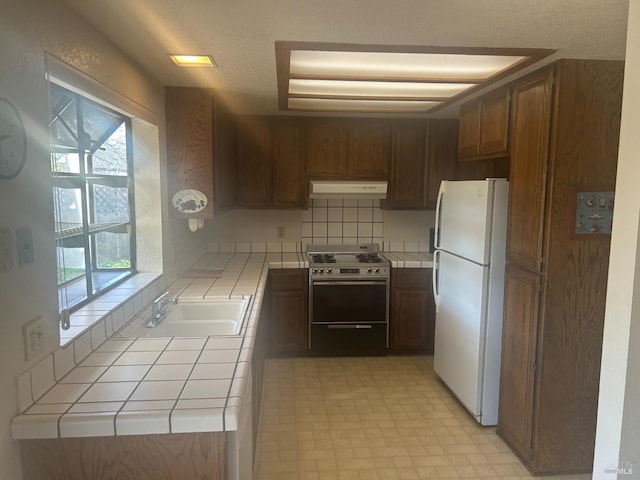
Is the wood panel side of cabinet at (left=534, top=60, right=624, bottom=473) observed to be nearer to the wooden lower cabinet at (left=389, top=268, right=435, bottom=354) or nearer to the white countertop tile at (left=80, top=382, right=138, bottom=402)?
the wooden lower cabinet at (left=389, top=268, right=435, bottom=354)

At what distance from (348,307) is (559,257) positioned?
202cm

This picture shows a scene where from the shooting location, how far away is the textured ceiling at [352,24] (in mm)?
1580

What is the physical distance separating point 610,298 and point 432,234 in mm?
2863

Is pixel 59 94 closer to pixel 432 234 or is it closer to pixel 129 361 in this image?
pixel 129 361

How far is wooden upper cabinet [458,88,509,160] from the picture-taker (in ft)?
8.75

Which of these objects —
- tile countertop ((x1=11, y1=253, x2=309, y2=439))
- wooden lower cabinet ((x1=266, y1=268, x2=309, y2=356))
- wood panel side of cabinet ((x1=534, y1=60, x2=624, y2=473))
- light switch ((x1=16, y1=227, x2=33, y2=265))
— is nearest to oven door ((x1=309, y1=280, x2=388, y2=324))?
wooden lower cabinet ((x1=266, y1=268, x2=309, y2=356))

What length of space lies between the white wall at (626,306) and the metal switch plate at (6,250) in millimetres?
1952

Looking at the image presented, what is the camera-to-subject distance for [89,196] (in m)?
2.11

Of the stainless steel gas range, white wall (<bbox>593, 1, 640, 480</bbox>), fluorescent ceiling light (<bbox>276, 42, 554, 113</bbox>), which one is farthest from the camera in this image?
the stainless steel gas range

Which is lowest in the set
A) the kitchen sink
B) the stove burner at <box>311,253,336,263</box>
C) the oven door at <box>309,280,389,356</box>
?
the oven door at <box>309,280,389,356</box>

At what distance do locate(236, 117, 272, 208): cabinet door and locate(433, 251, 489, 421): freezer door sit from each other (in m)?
1.72

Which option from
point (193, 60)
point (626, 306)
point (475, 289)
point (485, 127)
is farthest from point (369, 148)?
point (626, 306)

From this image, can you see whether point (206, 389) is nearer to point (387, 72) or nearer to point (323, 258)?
point (387, 72)

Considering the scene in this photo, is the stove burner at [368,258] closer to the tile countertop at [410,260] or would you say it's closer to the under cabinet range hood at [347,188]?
the tile countertop at [410,260]
